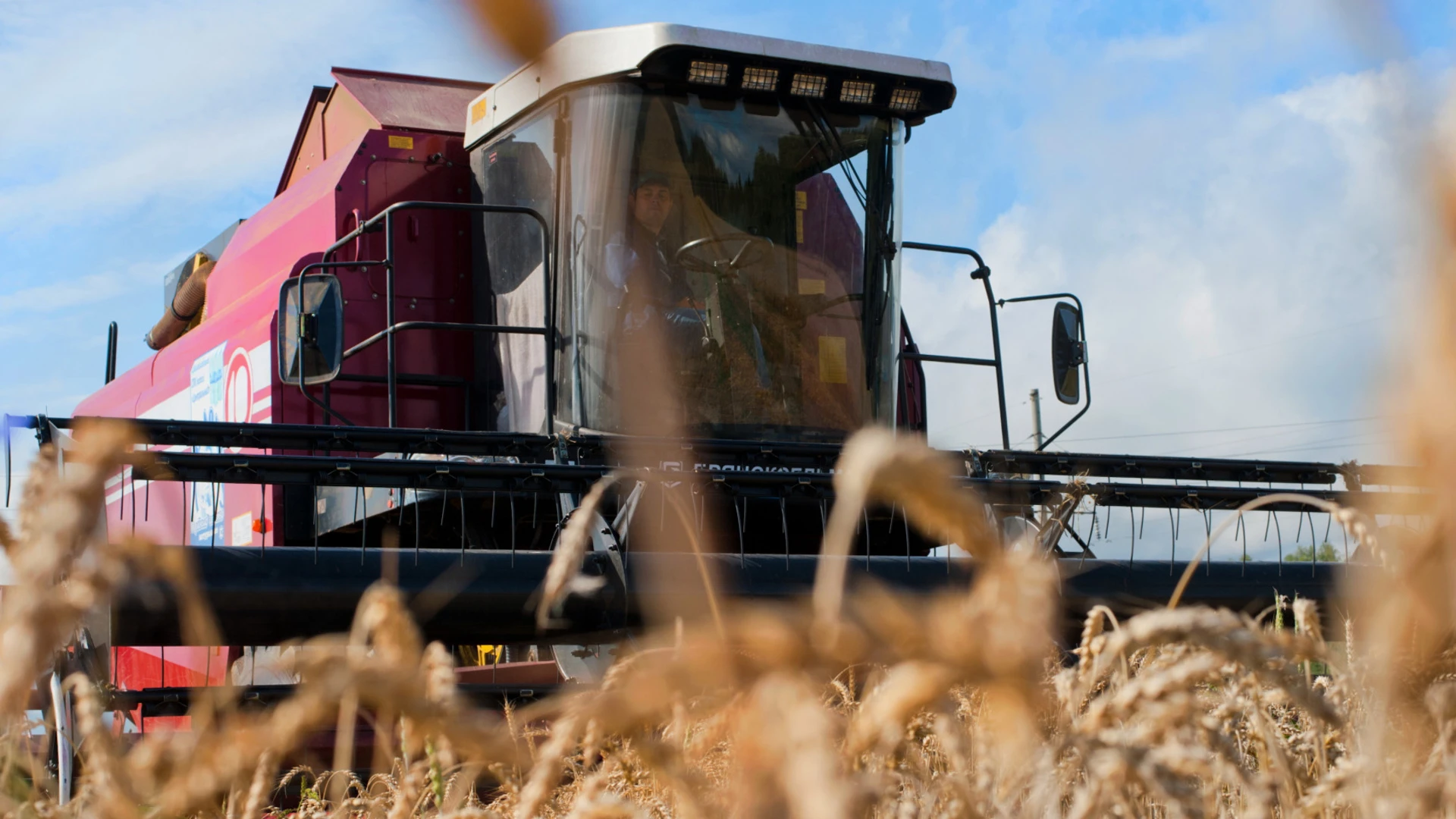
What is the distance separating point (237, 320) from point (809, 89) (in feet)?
11.0

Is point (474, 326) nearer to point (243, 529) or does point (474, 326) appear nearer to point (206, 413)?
point (243, 529)

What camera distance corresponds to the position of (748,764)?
1.97ft

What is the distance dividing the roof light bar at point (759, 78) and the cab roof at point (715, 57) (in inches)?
1.1

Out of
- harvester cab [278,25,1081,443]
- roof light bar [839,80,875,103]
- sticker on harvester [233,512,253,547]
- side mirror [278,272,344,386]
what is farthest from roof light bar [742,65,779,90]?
sticker on harvester [233,512,253,547]

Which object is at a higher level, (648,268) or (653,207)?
(653,207)

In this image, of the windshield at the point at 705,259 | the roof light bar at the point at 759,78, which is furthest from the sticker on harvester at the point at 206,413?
the roof light bar at the point at 759,78

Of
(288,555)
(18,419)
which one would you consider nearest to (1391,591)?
(288,555)

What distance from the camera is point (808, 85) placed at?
5.38m

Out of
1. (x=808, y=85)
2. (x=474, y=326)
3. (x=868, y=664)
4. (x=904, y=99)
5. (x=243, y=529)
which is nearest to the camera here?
(x=868, y=664)

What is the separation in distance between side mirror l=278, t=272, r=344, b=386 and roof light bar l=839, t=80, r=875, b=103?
210 cm

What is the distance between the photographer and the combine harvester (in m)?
3.88

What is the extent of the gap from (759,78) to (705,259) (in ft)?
2.36

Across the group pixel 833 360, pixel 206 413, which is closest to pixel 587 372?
pixel 833 360

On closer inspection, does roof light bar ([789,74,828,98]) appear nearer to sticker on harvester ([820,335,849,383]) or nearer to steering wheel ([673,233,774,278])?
steering wheel ([673,233,774,278])
